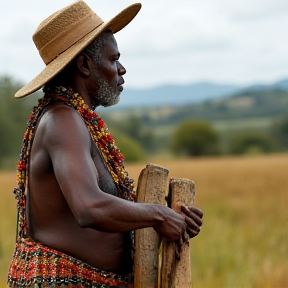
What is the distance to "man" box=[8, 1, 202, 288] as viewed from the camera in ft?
11.3

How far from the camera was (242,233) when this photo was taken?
37.3 feet

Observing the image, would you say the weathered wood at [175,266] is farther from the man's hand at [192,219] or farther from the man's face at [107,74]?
the man's face at [107,74]

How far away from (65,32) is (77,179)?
33.9 inches

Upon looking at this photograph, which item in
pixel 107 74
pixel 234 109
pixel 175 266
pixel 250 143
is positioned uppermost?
pixel 234 109

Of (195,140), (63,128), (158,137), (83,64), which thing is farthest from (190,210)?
(158,137)

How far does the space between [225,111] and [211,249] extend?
352 feet

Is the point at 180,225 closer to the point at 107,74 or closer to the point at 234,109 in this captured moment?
the point at 107,74

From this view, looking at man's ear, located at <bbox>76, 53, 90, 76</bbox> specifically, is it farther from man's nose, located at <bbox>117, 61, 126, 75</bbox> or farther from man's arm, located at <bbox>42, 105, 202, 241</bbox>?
man's arm, located at <bbox>42, 105, 202, 241</bbox>

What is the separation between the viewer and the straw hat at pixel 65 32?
382 centimetres

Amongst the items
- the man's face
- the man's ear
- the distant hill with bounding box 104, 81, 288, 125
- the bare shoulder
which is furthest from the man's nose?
the distant hill with bounding box 104, 81, 288, 125

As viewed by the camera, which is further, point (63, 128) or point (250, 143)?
point (250, 143)

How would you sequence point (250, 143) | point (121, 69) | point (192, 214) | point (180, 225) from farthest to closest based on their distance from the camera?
point (250, 143), point (121, 69), point (192, 214), point (180, 225)

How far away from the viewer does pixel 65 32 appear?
3.87 meters

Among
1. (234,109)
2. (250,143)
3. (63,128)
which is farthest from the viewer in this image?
(234,109)
